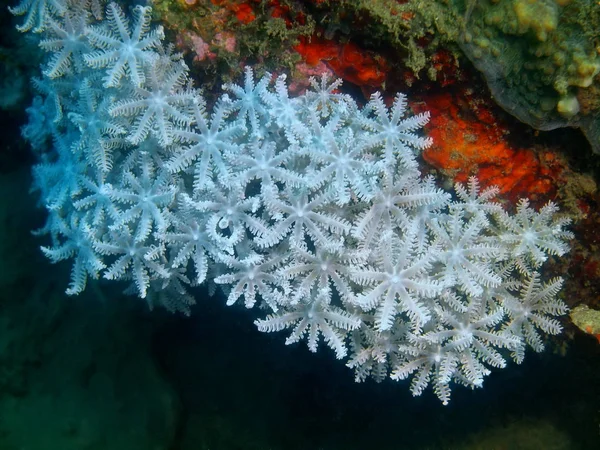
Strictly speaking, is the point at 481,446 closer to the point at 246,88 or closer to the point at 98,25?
the point at 246,88

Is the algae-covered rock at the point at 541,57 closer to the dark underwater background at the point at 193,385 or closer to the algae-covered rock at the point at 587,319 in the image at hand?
the algae-covered rock at the point at 587,319

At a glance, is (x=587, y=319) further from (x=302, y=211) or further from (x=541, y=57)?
(x=302, y=211)

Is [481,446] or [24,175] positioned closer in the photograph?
[481,446]

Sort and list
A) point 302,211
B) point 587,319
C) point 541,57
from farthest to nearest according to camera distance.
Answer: point 587,319, point 302,211, point 541,57

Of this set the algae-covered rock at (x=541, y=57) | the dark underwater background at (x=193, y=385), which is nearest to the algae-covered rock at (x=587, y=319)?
the dark underwater background at (x=193, y=385)

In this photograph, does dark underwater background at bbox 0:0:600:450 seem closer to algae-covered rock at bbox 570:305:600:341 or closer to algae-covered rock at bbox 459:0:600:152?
algae-covered rock at bbox 570:305:600:341

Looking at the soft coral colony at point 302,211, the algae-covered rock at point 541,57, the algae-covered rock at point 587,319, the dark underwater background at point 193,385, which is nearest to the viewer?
the algae-covered rock at point 541,57

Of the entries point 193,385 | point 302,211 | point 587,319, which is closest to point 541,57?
point 302,211

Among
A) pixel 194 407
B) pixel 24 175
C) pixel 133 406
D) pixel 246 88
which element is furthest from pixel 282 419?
pixel 24 175
